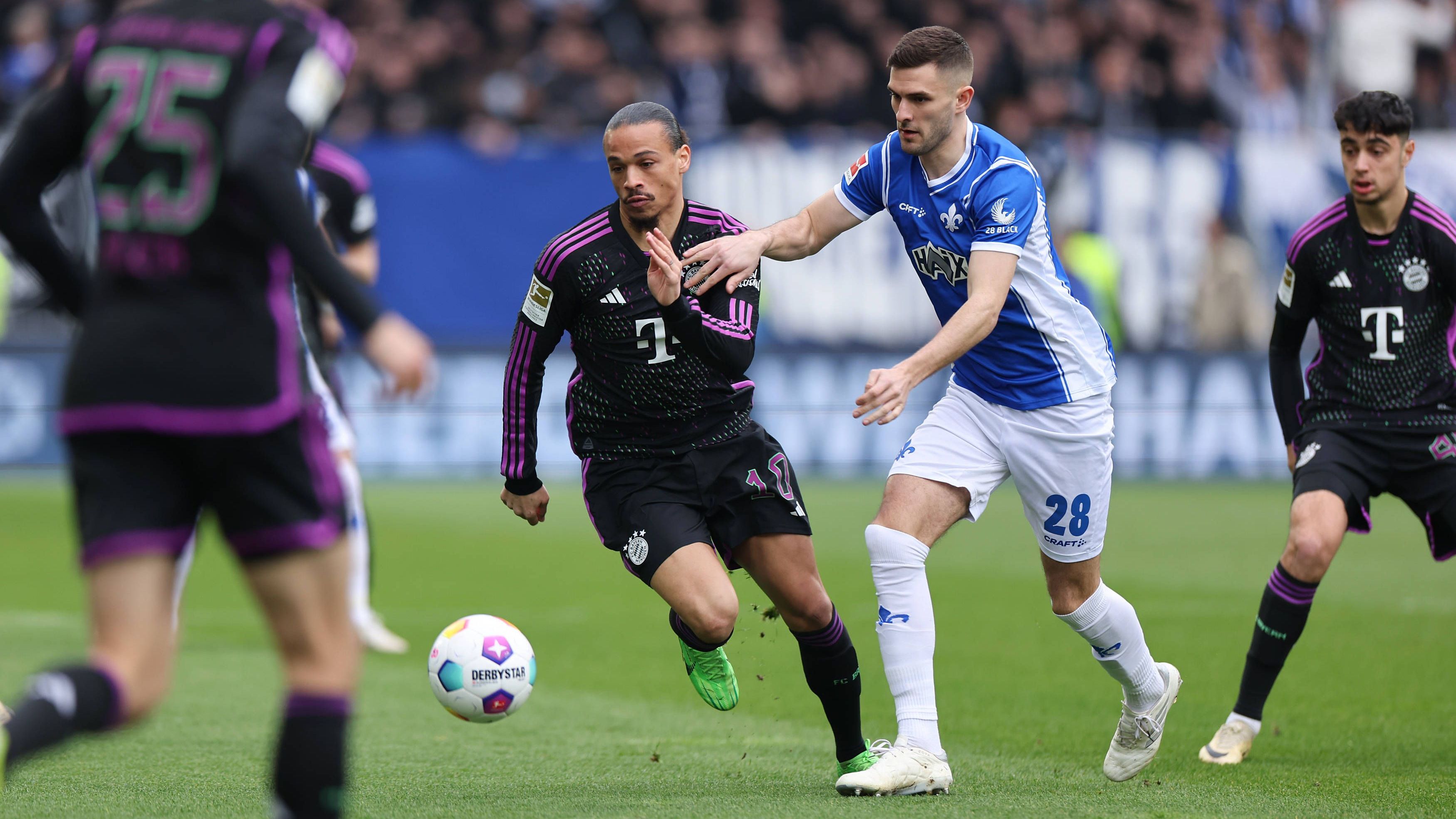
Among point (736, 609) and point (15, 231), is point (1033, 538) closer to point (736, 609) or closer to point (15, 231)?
point (736, 609)

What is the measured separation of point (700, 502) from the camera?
17.8ft

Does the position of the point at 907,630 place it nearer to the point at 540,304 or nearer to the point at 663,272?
the point at 663,272

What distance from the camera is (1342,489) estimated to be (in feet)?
19.4

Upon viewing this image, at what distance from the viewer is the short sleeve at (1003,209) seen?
511 centimetres

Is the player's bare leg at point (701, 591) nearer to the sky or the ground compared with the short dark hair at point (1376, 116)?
nearer to the ground

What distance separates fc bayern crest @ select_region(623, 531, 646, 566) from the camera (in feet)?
17.5

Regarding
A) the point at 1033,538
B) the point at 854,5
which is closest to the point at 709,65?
the point at 854,5

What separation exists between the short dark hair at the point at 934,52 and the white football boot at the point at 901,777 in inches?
83.8

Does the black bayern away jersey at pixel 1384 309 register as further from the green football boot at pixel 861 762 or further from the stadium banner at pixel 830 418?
the stadium banner at pixel 830 418

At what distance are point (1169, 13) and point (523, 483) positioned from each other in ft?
58.6

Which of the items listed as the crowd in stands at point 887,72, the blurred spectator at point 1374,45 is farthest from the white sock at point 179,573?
the blurred spectator at point 1374,45

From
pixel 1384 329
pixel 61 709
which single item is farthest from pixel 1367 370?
pixel 61 709

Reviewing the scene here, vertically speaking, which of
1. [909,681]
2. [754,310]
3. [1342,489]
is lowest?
[909,681]

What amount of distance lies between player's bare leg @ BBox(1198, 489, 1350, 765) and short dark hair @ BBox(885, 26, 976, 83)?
208cm
